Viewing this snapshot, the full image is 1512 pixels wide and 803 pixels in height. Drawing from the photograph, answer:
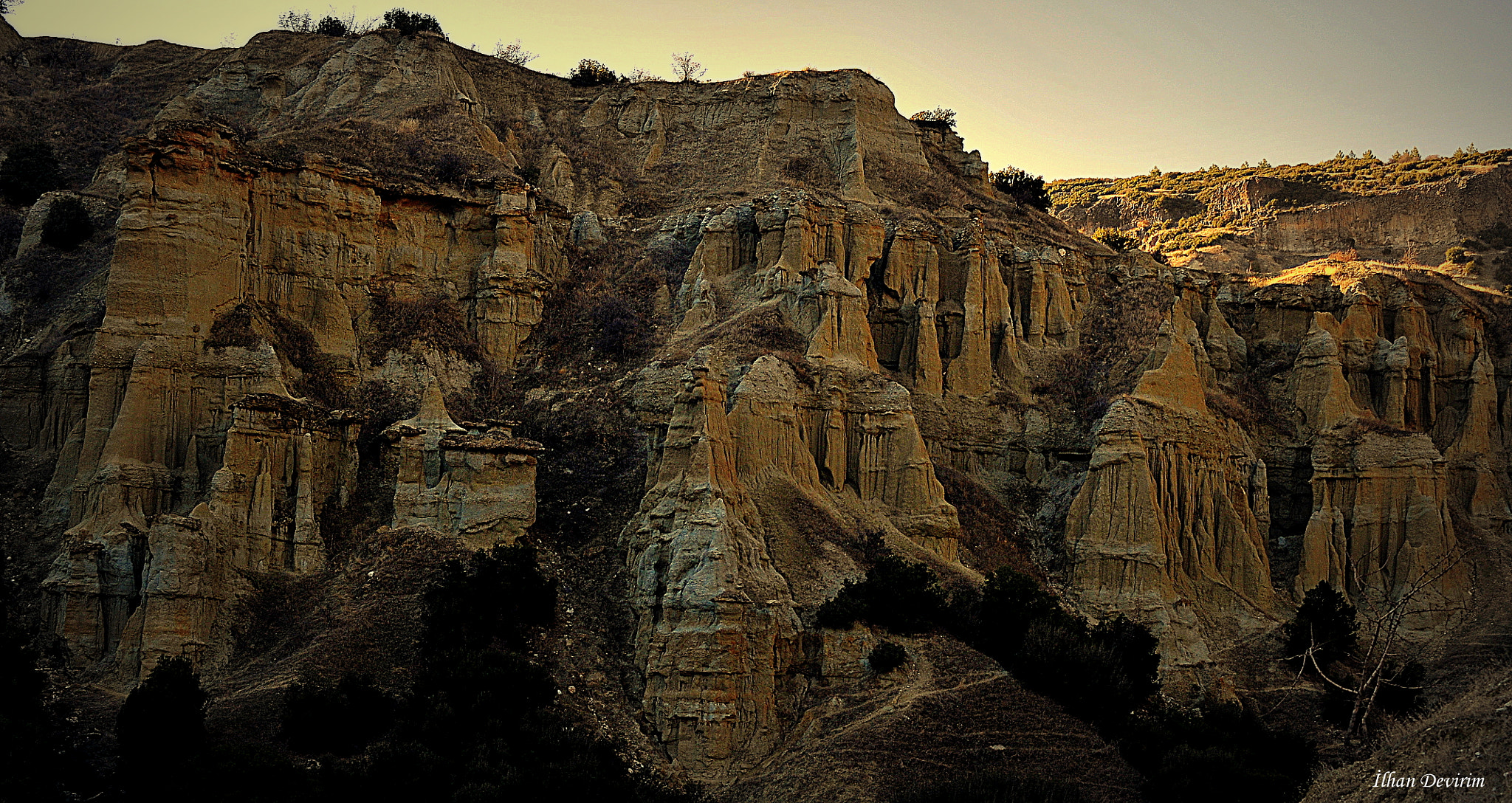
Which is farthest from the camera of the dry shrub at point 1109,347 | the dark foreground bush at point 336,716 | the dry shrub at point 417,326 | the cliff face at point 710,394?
the dry shrub at point 1109,347

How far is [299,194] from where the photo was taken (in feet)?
145

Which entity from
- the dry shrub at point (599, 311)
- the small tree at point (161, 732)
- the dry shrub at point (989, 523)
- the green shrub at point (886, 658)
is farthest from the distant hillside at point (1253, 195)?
the small tree at point (161, 732)

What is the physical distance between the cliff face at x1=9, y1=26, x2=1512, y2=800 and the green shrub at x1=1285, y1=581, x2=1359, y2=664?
5.03ft

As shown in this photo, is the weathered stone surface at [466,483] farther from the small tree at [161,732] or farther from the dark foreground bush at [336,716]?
A: the small tree at [161,732]

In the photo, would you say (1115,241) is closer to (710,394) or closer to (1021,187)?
(1021,187)

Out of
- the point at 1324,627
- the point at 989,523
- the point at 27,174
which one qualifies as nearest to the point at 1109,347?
the point at 989,523

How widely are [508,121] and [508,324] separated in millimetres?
18301

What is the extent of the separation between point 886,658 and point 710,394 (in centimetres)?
970

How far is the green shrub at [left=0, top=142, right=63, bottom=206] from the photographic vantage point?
5162 centimetres

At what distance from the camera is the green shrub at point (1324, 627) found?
4141 cm

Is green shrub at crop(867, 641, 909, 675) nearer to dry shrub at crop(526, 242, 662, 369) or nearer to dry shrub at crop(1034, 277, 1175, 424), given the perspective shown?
dry shrub at crop(526, 242, 662, 369)

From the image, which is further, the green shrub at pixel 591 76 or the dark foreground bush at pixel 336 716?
the green shrub at pixel 591 76

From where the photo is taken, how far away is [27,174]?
52094 mm

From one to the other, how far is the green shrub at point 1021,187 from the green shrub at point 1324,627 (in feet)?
102
